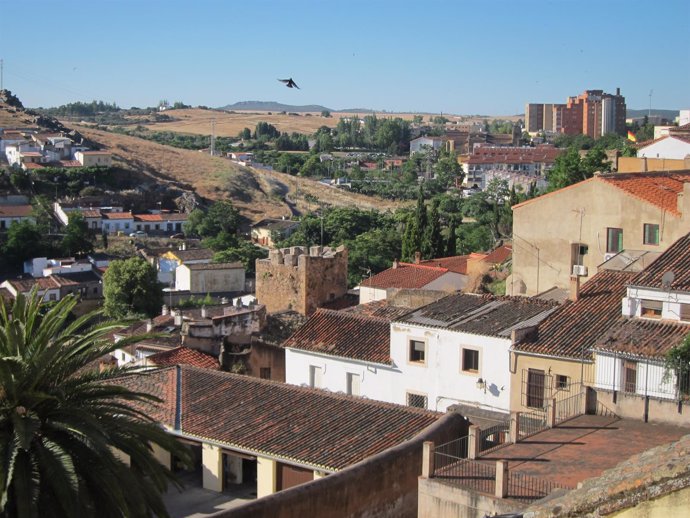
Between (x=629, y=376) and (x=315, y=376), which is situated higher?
(x=629, y=376)

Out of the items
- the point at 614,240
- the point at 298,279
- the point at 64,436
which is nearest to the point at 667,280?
the point at 614,240

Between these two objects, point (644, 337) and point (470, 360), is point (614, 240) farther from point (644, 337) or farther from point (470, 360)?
point (644, 337)

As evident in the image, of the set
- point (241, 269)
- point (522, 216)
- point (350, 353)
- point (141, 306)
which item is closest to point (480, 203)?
point (241, 269)

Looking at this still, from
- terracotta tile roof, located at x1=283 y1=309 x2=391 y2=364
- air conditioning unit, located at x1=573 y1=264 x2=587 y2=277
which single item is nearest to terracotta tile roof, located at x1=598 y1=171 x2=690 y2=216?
air conditioning unit, located at x1=573 y1=264 x2=587 y2=277

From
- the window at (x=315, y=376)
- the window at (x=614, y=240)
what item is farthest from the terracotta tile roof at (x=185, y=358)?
the window at (x=614, y=240)

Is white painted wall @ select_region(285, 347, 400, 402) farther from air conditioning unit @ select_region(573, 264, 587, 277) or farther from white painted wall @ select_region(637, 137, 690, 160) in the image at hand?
white painted wall @ select_region(637, 137, 690, 160)

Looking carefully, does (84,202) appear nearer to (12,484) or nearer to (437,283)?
(437,283)

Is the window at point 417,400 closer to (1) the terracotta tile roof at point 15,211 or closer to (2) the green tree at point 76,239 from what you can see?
(2) the green tree at point 76,239
